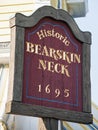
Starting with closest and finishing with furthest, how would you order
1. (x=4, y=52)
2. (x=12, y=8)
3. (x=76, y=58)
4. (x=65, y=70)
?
(x=65, y=70), (x=76, y=58), (x=4, y=52), (x=12, y=8)

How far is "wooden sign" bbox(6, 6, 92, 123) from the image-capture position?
503cm

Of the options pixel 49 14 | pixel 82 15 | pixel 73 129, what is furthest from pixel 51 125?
pixel 82 15

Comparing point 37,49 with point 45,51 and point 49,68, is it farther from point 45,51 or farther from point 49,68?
point 49,68

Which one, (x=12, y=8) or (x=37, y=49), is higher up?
(x=12, y=8)

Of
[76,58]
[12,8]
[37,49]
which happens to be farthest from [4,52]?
[37,49]

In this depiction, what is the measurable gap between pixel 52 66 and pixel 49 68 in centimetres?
5

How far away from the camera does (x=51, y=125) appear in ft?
16.9

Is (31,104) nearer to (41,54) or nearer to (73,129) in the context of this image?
(41,54)

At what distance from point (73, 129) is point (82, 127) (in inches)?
11.4

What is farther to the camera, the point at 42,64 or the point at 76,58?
the point at 76,58

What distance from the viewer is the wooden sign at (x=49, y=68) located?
198 inches

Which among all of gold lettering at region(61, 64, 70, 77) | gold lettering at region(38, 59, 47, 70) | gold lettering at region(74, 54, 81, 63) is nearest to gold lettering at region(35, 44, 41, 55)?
gold lettering at region(38, 59, 47, 70)

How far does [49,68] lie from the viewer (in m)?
5.29

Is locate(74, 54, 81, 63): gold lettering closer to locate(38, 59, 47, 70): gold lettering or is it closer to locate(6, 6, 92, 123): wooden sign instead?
locate(6, 6, 92, 123): wooden sign
